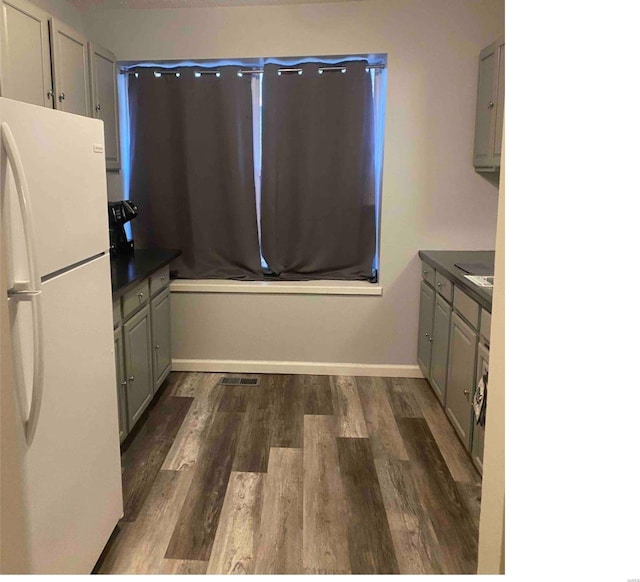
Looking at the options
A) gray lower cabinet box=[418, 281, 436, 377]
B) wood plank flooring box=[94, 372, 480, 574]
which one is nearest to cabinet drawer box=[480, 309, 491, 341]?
wood plank flooring box=[94, 372, 480, 574]

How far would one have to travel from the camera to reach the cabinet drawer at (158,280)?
10.7ft

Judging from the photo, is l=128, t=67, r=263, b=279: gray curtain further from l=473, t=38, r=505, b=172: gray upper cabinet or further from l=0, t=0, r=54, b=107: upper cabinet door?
l=473, t=38, r=505, b=172: gray upper cabinet

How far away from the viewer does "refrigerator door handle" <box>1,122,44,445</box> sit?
1.27 metres

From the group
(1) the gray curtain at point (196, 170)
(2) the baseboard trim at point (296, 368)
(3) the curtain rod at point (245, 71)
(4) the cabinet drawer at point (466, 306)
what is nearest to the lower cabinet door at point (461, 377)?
(4) the cabinet drawer at point (466, 306)

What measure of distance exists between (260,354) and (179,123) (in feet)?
5.76

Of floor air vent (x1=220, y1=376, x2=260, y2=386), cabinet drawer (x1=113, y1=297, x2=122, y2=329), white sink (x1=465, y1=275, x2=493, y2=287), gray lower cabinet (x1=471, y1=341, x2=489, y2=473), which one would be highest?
white sink (x1=465, y1=275, x2=493, y2=287)

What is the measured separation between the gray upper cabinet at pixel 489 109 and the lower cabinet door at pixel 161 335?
2.24 m

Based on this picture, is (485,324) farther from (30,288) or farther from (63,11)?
(63,11)

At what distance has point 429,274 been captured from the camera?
359 cm

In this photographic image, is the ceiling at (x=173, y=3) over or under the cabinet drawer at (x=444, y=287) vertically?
over

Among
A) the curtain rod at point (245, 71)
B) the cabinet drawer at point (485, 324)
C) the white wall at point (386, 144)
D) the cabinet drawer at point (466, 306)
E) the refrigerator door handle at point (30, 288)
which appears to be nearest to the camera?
the refrigerator door handle at point (30, 288)

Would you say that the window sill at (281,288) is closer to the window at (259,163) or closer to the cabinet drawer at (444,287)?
the window at (259,163)

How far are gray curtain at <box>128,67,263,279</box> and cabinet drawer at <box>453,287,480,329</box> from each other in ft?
5.24
